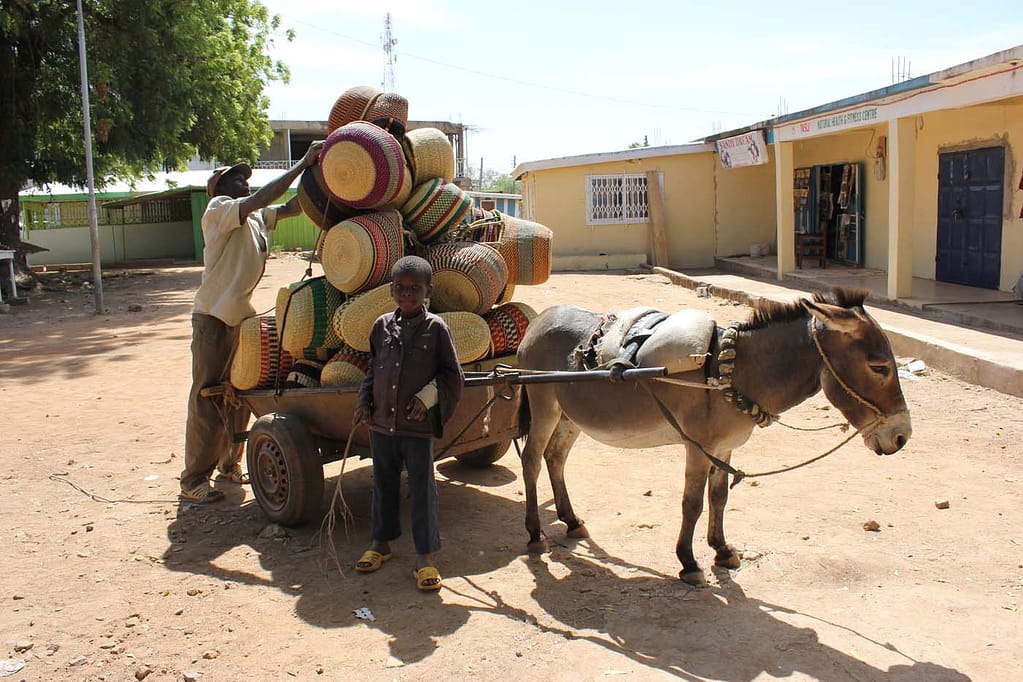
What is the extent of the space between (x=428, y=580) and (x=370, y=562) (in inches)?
15.5

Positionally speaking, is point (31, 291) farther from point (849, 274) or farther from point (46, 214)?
point (849, 274)

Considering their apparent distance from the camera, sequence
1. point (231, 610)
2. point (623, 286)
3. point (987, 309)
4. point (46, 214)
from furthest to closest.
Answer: point (46, 214) → point (623, 286) → point (987, 309) → point (231, 610)

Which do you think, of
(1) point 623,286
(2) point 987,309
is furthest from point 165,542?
(1) point 623,286

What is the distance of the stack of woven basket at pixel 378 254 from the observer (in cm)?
473

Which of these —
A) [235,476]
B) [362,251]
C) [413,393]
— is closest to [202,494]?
[235,476]

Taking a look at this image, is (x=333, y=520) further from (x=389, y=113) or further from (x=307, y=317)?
(x=389, y=113)

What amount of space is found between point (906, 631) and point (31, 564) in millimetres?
4358

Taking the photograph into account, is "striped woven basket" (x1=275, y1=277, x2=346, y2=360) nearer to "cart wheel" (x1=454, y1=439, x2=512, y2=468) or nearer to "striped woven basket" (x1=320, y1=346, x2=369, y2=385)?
"striped woven basket" (x1=320, y1=346, x2=369, y2=385)

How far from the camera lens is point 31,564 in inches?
180

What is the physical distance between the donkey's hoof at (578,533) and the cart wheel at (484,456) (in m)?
1.27

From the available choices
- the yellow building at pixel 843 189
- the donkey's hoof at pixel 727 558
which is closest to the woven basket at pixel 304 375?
the donkey's hoof at pixel 727 558

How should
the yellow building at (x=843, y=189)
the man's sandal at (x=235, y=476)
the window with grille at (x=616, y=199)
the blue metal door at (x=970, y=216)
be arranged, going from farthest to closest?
the window with grille at (x=616, y=199) < the blue metal door at (x=970, y=216) < the yellow building at (x=843, y=189) < the man's sandal at (x=235, y=476)

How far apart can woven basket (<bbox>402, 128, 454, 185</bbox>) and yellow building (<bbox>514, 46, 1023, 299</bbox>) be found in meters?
6.76

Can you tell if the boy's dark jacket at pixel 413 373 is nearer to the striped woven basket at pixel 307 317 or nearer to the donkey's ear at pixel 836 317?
the striped woven basket at pixel 307 317
